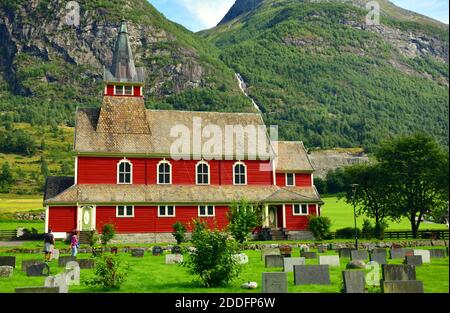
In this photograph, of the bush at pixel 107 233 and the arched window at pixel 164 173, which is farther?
the arched window at pixel 164 173

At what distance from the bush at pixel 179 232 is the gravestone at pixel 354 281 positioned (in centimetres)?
2516

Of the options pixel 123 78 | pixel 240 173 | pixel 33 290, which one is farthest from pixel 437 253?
pixel 123 78

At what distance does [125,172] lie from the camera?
43.7 m

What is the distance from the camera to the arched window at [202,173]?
45688 millimetres

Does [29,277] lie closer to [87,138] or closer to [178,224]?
[178,224]

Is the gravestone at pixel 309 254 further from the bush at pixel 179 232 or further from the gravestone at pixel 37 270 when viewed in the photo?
the bush at pixel 179 232

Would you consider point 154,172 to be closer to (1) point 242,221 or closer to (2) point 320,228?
(1) point 242,221

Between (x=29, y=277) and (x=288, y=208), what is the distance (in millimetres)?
29091

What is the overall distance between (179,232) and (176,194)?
5.83 m

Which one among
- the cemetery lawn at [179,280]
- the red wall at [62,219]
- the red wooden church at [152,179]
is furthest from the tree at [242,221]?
the red wall at [62,219]

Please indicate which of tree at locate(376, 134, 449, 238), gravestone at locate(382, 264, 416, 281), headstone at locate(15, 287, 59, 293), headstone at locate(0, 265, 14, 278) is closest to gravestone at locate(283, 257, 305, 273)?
gravestone at locate(382, 264, 416, 281)

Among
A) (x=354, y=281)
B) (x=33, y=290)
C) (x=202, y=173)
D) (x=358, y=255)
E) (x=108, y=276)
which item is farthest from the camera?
(x=202, y=173)

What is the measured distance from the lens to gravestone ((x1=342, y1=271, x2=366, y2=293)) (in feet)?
45.8
